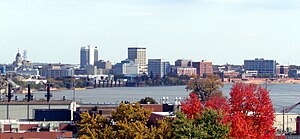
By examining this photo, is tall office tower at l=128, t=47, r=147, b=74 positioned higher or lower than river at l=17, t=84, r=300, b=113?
higher

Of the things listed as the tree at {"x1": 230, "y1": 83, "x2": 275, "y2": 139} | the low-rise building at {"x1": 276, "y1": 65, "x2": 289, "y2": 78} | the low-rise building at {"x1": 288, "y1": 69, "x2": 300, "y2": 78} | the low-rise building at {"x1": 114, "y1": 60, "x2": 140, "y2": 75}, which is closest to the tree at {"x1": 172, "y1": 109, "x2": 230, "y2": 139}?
the tree at {"x1": 230, "y1": 83, "x2": 275, "y2": 139}

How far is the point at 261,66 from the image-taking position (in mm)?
168375

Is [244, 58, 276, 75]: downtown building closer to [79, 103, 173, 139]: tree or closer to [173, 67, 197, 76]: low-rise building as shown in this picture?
[173, 67, 197, 76]: low-rise building

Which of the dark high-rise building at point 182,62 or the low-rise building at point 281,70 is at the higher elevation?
the dark high-rise building at point 182,62

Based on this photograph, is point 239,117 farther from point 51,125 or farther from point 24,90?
point 24,90

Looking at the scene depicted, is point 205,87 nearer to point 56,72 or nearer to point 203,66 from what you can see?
point 203,66

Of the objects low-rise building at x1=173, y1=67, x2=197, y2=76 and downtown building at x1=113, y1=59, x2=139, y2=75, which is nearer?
low-rise building at x1=173, y1=67, x2=197, y2=76

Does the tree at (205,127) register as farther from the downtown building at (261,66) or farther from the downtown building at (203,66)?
the downtown building at (261,66)

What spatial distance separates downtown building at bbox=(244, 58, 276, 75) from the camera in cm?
16448

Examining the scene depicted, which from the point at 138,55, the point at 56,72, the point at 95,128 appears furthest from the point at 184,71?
the point at 95,128

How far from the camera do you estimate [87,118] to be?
912 inches

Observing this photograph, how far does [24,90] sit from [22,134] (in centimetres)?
8437

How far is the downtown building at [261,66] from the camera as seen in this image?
16448 centimetres

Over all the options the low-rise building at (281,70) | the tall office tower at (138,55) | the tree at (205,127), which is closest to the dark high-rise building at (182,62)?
the tall office tower at (138,55)
